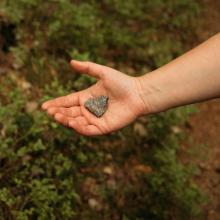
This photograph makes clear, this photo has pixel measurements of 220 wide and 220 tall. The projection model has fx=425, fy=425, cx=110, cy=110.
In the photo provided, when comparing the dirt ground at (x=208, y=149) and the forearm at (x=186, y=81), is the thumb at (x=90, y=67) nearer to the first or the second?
the forearm at (x=186, y=81)

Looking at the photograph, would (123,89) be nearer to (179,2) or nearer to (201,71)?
(201,71)

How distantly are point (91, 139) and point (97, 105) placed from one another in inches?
31.5

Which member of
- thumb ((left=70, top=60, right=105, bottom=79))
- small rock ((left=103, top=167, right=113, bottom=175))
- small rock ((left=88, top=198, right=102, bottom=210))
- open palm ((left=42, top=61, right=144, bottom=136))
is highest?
thumb ((left=70, top=60, right=105, bottom=79))

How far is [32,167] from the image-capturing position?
3018 millimetres

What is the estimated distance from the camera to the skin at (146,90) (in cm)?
263

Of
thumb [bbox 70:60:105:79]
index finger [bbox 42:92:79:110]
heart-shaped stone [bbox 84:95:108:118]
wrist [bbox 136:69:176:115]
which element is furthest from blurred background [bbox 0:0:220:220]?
wrist [bbox 136:69:176:115]

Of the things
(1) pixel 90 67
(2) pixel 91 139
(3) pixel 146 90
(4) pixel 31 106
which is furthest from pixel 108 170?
(1) pixel 90 67

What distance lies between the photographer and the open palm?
265 cm

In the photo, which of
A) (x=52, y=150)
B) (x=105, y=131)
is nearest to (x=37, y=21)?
(x=52, y=150)

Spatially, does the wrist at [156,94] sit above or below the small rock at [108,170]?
above

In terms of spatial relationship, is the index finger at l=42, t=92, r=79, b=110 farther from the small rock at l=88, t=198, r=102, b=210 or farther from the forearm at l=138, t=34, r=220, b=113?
the small rock at l=88, t=198, r=102, b=210

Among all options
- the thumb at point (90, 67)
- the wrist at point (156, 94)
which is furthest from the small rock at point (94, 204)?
the thumb at point (90, 67)

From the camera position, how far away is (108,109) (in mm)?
2771

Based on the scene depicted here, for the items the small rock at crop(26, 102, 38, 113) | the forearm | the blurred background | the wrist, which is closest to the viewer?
the forearm
